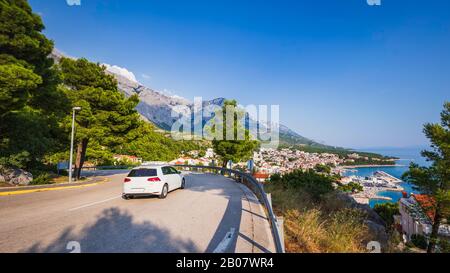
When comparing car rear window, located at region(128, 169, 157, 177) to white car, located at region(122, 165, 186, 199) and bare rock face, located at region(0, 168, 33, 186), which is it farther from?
bare rock face, located at region(0, 168, 33, 186)

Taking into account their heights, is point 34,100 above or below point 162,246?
above

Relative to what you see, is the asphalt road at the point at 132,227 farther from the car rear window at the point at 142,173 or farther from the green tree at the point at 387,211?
the green tree at the point at 387,211

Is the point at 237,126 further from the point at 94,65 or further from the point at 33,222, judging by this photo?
the point at 33,222

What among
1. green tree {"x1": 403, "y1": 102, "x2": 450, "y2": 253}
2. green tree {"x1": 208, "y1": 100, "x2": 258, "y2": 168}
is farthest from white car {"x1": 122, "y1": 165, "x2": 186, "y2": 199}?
green tree {"x1": 208, "y1": 100, "x2": 258, "y2": 168}

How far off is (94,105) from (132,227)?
19060 millimetres

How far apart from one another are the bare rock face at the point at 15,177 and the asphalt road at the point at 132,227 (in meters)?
7.06

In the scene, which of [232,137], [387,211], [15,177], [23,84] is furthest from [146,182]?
[387,211]

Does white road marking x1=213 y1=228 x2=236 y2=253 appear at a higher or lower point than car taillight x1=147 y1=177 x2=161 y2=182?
lower

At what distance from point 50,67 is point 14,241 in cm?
1754

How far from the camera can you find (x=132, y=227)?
580cm

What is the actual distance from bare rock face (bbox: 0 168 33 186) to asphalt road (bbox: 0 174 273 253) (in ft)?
23.2

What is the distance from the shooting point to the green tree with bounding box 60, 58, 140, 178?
20.1 metres
